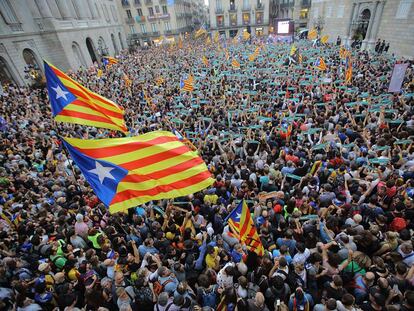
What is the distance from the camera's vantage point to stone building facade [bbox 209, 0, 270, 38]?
5316cm

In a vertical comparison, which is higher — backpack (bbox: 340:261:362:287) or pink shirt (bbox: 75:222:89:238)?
pink shirt (bbox: 75:222:89:238)

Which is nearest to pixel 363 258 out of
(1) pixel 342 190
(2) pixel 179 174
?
A: (1) pixel 342 190

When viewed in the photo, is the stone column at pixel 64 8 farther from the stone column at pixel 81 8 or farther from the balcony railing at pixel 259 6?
the balcony railing at pixel 259 6

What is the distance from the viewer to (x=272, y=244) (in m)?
A: 4.59

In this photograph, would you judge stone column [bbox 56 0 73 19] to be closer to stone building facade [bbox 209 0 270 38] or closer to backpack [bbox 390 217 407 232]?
stone building facade [bbox 209 0 270 38]

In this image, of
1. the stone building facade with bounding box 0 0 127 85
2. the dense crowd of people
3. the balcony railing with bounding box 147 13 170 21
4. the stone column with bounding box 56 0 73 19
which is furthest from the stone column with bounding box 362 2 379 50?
the balcony railing with bounding box 147 13 170 21

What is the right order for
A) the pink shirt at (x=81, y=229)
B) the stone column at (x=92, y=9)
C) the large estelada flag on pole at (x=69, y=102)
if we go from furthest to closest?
the stone column at (x=92, y=9)
the large estelada flag on pole at (x=69, y=102)
the pink shirt at (x=81, y=229)

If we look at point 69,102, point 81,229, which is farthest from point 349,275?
point 69,102

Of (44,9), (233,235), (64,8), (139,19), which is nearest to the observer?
(233,235)

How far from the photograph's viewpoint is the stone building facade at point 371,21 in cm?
1975

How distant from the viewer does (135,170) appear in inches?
166

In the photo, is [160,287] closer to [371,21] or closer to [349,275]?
[349,275]

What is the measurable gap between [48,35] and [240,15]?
40.6 meters

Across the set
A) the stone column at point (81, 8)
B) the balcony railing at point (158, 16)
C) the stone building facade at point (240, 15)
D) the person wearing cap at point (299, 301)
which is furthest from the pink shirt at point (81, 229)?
the stone building facade at point (240, 15)
